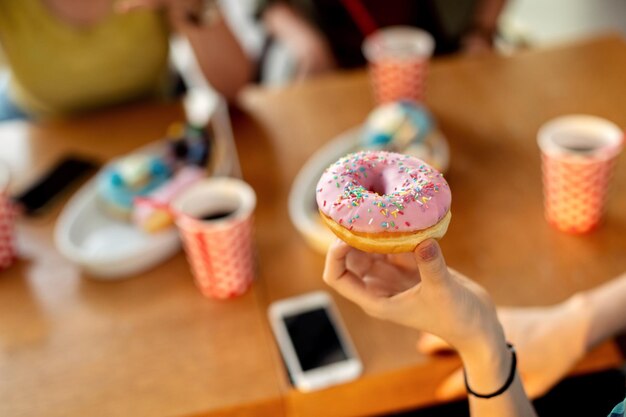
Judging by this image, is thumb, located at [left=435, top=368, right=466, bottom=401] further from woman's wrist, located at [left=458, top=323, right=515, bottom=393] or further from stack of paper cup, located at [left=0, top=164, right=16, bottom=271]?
stack of paper cup, located at [left=0, top=164, right=16, bottom=271]

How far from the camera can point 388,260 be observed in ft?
2.73

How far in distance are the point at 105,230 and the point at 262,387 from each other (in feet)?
1.47

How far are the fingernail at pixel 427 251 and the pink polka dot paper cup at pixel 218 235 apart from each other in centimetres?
37

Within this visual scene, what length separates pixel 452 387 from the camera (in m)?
0.92

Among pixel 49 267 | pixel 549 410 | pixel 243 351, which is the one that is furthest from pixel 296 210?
pixel 549 410

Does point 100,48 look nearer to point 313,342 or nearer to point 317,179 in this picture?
point 317,179

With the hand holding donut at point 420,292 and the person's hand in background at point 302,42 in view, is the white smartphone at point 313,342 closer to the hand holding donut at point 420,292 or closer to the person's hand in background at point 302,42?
the hand holding donut at point 420,292

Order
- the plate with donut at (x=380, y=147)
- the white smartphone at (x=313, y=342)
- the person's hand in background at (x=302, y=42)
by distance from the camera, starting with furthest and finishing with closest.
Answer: the person's hand in background at (x=302, y=42)
the plate with donut at (x=380, y=147)
the white smartphone at (x=313, y=342)

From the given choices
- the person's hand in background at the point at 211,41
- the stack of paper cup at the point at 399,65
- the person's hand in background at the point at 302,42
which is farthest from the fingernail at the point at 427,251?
the person's hand in background at the point at 302,42

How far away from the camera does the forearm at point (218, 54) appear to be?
1.55 metres

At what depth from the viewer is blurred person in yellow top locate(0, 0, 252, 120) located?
→ 157 centimetres

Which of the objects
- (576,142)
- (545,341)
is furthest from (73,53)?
(545,341)

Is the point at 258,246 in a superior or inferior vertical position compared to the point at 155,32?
inferior

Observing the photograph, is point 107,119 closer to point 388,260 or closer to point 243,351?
point 243,351
